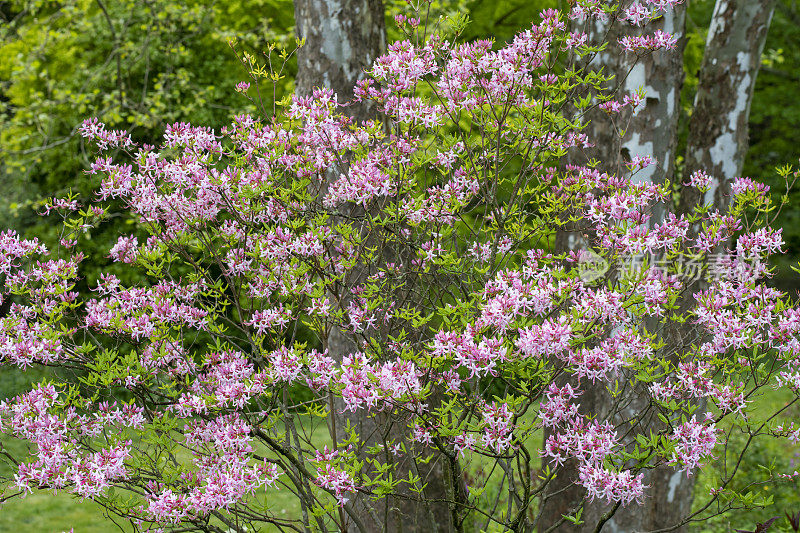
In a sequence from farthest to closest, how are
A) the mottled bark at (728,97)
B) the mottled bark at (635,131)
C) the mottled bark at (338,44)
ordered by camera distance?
the mottled bark at (728,97) < the mottled bark at (338,44) < the mottled bark at (635,131)

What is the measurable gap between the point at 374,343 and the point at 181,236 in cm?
109

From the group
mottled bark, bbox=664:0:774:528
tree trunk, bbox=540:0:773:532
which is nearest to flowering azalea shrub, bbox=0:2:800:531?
tree trunk, bbox=540:0:773:532

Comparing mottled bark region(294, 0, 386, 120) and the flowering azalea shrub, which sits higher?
mottled bark region(294, 0, 386, 120)

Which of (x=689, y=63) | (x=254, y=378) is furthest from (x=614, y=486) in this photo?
(x=689, y=63)

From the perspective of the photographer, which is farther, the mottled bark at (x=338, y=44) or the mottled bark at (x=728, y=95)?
the mottled bark at (x=728, y=95)

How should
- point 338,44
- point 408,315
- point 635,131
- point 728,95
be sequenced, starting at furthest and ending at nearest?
point 728,95
point 338,44
point 635,131
point 408,315

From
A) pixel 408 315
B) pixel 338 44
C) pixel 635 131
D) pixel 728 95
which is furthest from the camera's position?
pixel 728 95

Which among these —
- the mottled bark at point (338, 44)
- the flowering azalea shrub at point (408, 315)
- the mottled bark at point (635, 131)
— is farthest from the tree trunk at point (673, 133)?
the mottled bark at point (338, 44)

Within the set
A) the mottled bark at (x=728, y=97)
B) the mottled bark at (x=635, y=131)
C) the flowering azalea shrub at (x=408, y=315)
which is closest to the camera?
the flowering azalea shrub at (x=408, y=315)

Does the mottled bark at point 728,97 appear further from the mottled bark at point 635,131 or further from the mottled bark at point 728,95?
the mottled bark at point 635,131

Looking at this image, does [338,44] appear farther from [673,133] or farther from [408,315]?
[408,315]

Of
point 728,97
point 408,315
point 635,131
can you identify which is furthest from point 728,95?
point 408,315

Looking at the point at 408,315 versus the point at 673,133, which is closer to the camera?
the point at 408,315

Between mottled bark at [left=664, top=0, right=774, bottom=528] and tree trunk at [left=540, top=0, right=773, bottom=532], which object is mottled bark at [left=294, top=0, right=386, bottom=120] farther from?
mottled bark at [left=664, top=0, right=774, bottom=528]
